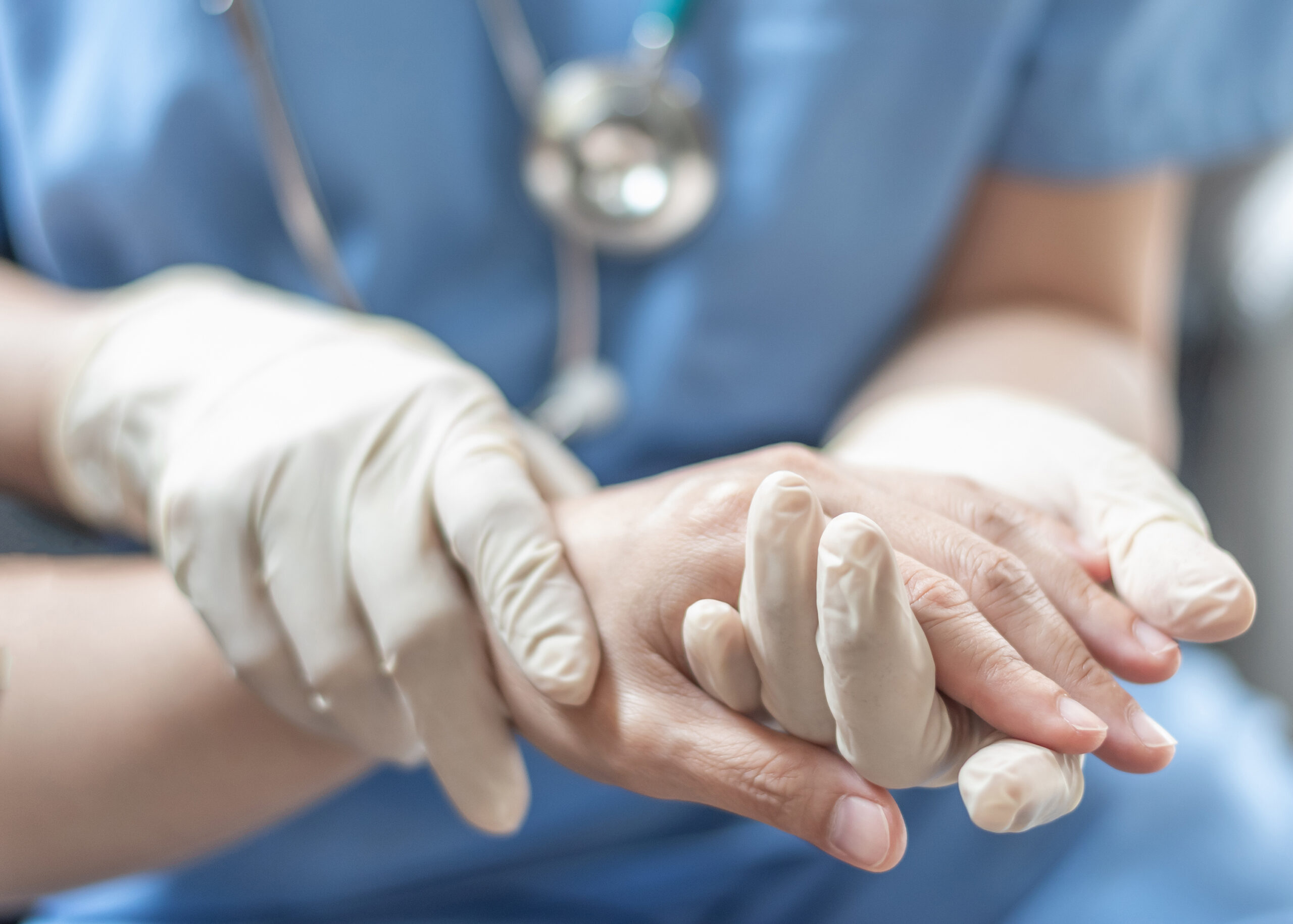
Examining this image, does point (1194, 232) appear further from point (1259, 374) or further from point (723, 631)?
point (723, 631)

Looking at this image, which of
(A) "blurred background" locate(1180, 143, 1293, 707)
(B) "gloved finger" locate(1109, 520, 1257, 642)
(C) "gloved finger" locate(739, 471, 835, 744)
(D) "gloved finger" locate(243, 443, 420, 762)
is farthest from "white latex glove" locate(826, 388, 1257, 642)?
(A) "blurred background" locate(1180, 143, 1293, 707)

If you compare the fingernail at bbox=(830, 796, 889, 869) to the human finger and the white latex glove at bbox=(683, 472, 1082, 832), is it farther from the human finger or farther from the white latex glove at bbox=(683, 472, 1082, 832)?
the human finger

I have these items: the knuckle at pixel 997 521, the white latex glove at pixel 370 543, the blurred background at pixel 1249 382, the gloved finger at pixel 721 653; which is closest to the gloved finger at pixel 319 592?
the white latex glove at pixel 370 543

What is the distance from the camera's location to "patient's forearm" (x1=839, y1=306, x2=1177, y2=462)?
2.10ft

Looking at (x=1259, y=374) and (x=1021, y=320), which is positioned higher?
(x=1021, y=320)

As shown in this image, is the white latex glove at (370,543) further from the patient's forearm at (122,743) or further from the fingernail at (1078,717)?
the fingernail at (1078,717)

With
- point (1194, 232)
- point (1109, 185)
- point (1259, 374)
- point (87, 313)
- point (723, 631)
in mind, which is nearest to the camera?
point (723, 631)

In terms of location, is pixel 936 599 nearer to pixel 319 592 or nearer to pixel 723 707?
pixel 723 707

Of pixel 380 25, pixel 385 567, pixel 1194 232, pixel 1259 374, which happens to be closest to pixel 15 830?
pixel 385 567

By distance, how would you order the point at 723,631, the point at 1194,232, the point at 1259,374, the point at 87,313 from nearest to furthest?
the point at 723,631 → the point at 87,313 → the point at 1259,374 → the point at 1194,232

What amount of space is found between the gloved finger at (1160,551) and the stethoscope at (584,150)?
0.28 metres

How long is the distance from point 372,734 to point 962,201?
564 mm

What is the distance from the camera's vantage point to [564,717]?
0.37 m

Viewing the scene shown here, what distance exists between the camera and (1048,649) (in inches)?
12.7
